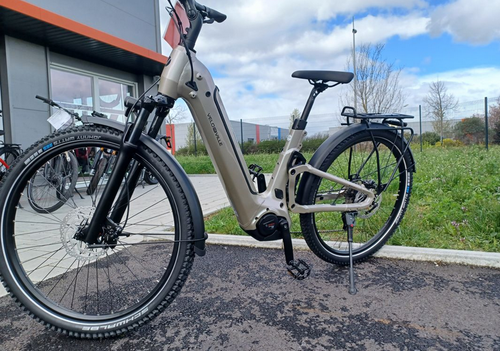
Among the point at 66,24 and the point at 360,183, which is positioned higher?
the point at 66,24

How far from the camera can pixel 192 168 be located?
10750 mm

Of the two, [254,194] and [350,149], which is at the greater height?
[350,149]

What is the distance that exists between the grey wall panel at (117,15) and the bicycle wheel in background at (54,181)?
493 cm

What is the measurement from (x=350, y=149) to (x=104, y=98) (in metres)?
6.74

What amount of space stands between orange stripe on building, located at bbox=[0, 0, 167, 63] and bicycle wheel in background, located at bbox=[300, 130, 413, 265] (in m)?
5.28

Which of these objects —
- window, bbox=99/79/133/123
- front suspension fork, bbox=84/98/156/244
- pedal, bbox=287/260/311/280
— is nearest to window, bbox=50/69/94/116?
window, bbox=99/79/133/123

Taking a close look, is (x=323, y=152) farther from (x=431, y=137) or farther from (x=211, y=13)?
(x=431, y=137)

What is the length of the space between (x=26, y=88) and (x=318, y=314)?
621 cm

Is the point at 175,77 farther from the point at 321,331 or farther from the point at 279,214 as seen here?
the point at 321,331

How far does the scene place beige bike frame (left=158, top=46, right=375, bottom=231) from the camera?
1652 millimetres

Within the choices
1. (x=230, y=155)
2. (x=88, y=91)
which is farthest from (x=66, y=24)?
(x=230, y=155)

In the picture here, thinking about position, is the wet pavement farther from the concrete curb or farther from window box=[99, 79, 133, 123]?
window box=[99, 79, 133, 123]

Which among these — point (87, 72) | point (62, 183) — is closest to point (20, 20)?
point (87, 72)

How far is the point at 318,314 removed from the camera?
1709mm
